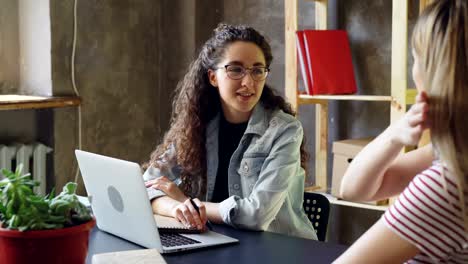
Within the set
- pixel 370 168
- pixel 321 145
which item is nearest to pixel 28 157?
pixel 321 145

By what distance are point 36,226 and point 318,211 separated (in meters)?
1.19

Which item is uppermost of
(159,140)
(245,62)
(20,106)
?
(245,62)

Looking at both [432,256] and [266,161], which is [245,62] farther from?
[432,256]

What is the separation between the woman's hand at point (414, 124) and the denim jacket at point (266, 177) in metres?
0.91

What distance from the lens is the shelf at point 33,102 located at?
127 inches

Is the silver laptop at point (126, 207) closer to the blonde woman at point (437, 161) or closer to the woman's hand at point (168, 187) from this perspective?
the woman's hand at point (168, 187)

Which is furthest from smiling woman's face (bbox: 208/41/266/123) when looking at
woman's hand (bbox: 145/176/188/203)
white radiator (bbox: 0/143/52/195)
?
white radiator (bbox: 0/143/52/195)

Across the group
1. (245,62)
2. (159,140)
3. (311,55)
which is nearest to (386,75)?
(311,55)

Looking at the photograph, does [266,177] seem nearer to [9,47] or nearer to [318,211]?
[318,211]

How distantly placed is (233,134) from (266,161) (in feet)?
0.93

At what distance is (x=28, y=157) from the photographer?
3.43 meters

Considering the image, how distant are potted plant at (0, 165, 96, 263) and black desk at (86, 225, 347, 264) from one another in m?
0.29

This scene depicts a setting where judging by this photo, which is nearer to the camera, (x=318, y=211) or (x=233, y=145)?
(x=318, y=211)

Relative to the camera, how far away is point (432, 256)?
104cm
